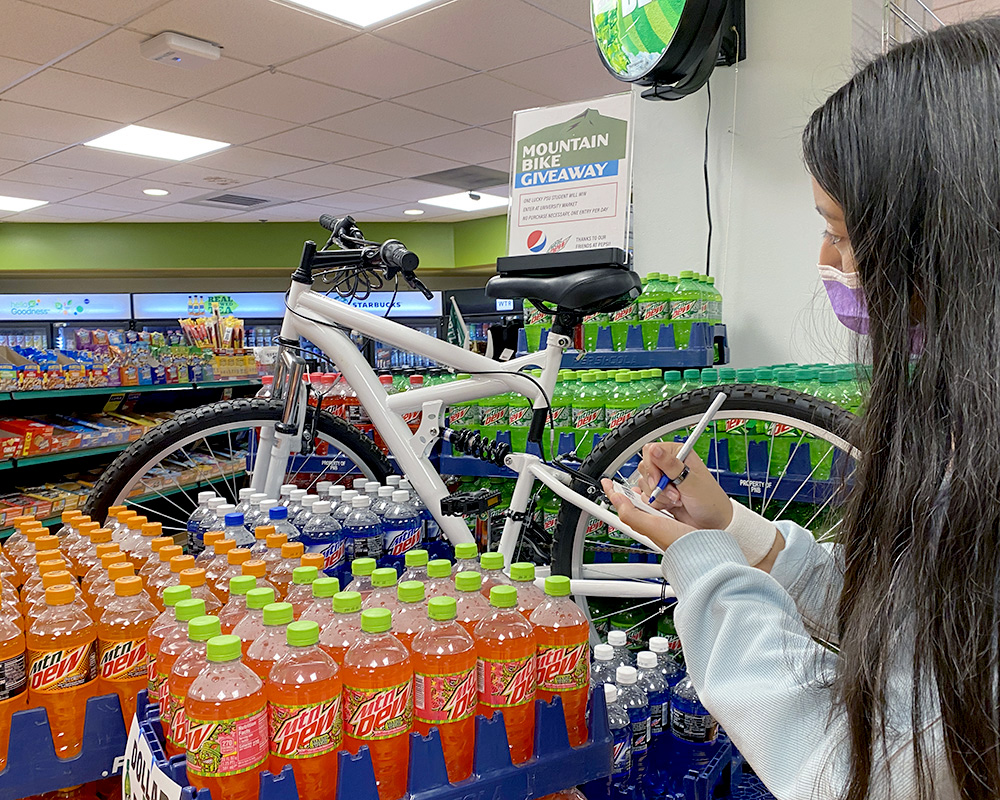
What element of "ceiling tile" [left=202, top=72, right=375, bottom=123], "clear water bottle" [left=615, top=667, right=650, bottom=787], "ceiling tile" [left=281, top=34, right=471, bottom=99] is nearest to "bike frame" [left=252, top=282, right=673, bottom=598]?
"clear water bottle" [left=615, top=667, right=650, bottom=787]

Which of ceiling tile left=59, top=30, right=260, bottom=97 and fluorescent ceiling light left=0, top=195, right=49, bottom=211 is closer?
ceiling tile left=59, top=30, right=260, bottom=97

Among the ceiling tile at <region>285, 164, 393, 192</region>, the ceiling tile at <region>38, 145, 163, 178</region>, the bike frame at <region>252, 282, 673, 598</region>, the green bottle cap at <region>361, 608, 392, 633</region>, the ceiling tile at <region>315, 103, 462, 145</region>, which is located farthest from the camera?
the ceiling tile at <region>285, 164, 393, 192</region>

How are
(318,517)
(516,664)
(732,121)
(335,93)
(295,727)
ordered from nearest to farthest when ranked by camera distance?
(295,727), (516,664), (318,517), (732,121), (335,93)

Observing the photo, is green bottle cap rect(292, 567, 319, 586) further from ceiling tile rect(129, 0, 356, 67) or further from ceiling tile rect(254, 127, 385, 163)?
ceiling tile rect(254, 127, 385, 163)

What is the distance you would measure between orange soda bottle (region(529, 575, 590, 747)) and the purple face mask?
58 centimetres

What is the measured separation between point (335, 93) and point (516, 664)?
528 centimetres

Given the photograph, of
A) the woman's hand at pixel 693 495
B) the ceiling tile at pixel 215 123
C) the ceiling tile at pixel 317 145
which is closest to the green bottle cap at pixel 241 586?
the woman's hand at pixel 693 495

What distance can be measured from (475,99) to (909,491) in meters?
5.54

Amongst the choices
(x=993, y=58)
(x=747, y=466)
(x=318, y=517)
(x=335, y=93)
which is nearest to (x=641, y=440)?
(x=747, y=466)

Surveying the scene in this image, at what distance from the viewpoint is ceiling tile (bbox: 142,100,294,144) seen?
584cm

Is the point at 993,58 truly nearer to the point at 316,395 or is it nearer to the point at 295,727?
the point at 295,727

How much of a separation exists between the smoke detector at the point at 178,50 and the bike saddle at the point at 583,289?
134 inches

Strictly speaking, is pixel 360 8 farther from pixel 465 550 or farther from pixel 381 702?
pixel 381 702

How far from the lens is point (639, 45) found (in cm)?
253
